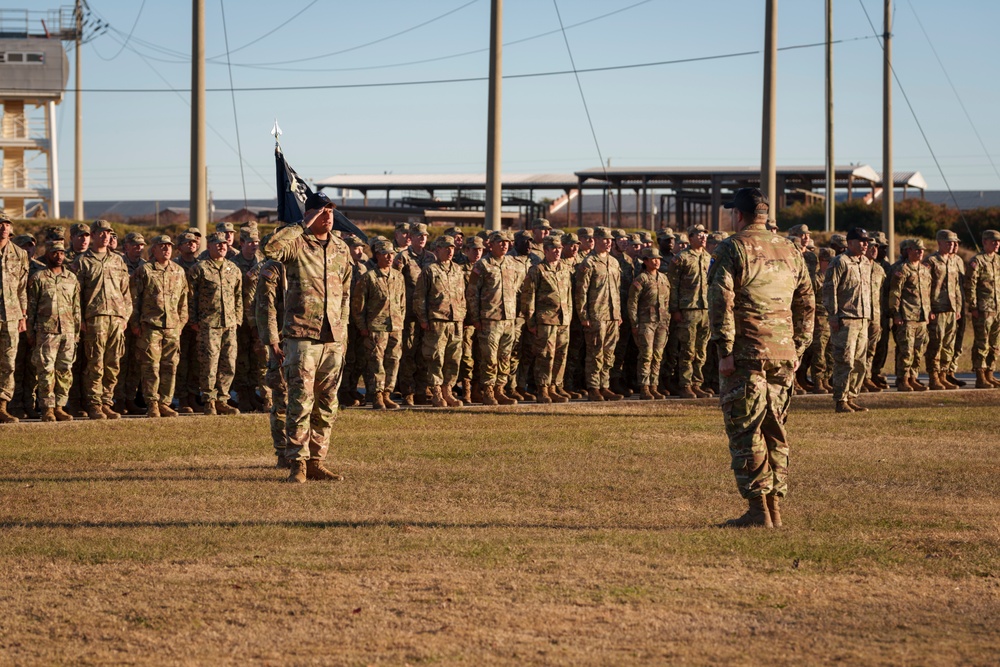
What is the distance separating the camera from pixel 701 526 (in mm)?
8688

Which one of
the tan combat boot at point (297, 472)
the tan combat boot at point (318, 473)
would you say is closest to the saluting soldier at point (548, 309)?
the tan combat boot at point (318, 473)

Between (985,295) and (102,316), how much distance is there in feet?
41.0

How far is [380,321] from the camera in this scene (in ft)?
53.1

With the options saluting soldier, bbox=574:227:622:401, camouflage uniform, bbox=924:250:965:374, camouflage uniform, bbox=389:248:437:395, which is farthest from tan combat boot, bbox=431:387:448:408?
camouflage uniform, bbox=924:250:965:374

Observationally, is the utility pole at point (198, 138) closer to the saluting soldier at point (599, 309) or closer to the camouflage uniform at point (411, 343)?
the camouflage uniform at point (411, 343)

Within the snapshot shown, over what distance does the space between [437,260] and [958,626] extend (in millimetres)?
11116

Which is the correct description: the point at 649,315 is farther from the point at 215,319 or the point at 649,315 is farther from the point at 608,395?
the point at 215,319

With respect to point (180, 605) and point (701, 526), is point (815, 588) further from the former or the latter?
point (180, 605)

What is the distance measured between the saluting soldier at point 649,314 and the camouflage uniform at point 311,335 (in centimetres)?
784

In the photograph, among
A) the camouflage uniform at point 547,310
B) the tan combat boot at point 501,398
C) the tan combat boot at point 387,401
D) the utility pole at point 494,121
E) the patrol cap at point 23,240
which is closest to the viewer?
the patrol cap at point 23,240

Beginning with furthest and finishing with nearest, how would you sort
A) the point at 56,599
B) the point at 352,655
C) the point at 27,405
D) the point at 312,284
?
the point at 27,405 < the point at 312,284 < the point at 56,599 < the point at 352,655

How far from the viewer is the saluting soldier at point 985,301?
764 inches

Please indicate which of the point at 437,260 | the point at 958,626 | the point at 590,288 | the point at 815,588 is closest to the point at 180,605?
the point at 815,588

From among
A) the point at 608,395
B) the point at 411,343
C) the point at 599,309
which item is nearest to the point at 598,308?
the point at 599,309
